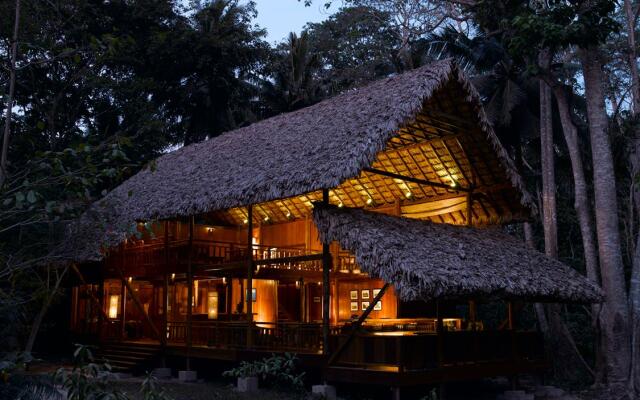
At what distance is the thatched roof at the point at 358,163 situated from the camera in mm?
13602

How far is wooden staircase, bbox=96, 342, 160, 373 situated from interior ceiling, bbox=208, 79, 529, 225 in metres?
6.08

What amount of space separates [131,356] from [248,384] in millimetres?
5211

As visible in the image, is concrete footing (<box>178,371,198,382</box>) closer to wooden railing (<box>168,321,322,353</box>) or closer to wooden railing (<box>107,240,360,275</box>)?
wooden railing (<box>168,321,322,353</box>)

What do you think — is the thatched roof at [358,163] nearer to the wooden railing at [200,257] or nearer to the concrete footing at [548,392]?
the wooden railing at [200,257]

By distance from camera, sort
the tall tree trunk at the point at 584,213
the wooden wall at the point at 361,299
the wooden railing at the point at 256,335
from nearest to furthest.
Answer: the wooden railing at the point at 256,335, the tall tree trunk at the point at 584,213, the wooden wall at the point at 361,299

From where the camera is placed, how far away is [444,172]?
681 inches

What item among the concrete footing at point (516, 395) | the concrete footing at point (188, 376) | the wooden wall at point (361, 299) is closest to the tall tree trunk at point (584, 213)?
the concrete footing at point (516, 395)

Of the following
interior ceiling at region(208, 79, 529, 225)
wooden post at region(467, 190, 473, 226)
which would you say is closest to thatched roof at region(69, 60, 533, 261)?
interior ceiling at region(208, 79, 529, 225)

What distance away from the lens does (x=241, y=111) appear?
32.0m

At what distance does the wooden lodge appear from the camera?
12750 mm

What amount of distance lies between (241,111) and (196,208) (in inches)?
661

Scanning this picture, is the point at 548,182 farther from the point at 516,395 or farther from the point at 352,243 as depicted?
the point at 352,243

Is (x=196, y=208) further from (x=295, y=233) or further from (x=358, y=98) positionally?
(x=295, y=233)

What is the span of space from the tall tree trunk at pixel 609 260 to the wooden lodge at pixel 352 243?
1.10m
